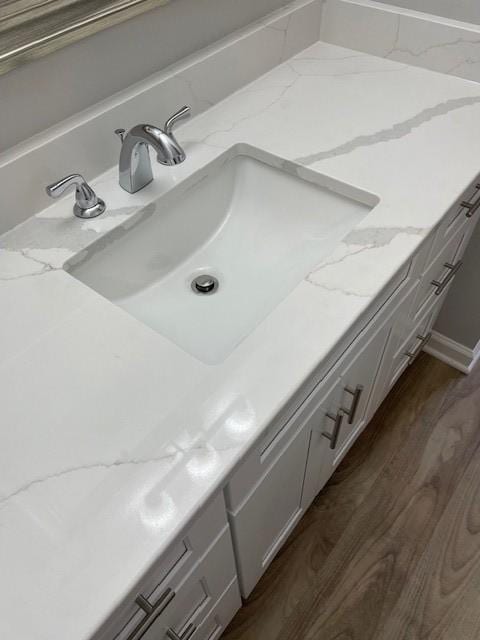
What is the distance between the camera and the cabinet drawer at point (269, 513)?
77 cm

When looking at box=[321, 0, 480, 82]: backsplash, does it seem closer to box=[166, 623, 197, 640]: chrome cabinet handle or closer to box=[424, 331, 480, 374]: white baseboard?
box=[424, 331, 480, 374]: white baseboard

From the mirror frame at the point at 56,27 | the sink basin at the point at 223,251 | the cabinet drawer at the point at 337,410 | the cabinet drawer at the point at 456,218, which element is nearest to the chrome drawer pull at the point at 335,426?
the cabinet drawer at the point at 337,410

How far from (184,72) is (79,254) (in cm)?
45

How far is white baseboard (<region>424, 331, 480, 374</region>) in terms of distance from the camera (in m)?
1.58

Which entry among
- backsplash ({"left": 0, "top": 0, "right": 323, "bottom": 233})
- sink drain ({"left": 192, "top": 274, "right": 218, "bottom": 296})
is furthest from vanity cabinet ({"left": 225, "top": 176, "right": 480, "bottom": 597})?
backsplash ({"left": 0, "top": 0, "right": 323, "bottom": 233})

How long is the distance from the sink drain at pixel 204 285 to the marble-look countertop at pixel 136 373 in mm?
173

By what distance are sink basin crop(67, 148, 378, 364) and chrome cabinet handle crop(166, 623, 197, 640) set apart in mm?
405

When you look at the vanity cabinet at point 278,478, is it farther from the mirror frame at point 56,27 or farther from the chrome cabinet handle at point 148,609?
the mirror frame at point 56,27

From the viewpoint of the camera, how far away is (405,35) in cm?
114

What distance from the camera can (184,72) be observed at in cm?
97

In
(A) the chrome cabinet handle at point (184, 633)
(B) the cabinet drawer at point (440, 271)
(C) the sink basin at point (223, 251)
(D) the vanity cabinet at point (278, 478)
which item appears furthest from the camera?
(B) the cabinet drawer at point (440, 271)

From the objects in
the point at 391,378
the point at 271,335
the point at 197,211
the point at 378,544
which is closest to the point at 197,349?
the point at 271,335

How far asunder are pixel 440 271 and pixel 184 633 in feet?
2.98

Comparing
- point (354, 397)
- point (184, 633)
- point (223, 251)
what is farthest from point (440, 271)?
point (184, 633)
